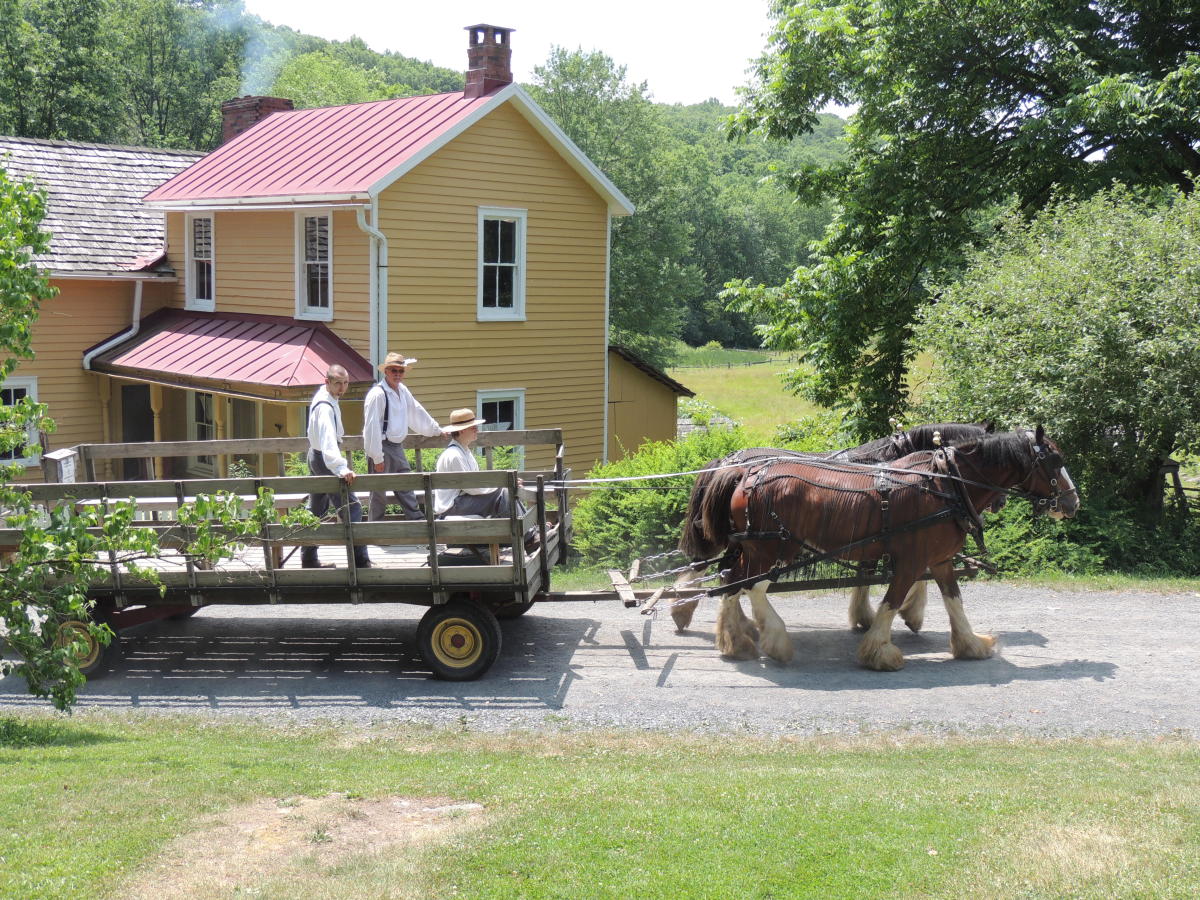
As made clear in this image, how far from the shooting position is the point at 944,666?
9.91m

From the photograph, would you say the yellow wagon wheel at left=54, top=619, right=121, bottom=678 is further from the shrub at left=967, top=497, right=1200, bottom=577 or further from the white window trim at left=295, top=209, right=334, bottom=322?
the white window trim at left=295, top=209, right=334, bottom=322

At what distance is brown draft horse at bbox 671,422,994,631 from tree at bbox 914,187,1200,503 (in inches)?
159

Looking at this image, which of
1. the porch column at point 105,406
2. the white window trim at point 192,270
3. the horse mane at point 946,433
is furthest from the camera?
the porch column at point 105,406

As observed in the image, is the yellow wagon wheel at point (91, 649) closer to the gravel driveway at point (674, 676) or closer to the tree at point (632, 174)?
the gravel driveway at point (674, 676)

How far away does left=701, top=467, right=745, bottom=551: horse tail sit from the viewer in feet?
33.4

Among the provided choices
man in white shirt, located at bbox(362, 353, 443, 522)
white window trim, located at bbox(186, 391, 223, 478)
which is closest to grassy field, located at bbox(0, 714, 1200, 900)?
man in white shirt, located at bbox(362, 353, 443, 522)

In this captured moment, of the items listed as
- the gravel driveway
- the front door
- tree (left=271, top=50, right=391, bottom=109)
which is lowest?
the gravel driveway

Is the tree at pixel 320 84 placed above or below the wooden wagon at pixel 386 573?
above

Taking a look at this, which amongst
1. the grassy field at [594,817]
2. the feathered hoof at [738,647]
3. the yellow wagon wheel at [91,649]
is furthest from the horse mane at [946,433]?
the yellow wagon wheel at [91,649]

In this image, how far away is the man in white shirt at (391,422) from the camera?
1030 cm

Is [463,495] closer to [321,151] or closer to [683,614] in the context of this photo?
[683,614]

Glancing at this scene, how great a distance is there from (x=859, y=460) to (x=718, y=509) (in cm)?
139

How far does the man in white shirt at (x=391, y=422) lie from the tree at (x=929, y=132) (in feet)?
32.2

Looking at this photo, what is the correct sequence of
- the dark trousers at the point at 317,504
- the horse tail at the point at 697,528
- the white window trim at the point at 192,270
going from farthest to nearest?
the white window trim at the point at 192,270 < the horse tail at the point at 697,528 < the dark trousers at the point at 317,504
